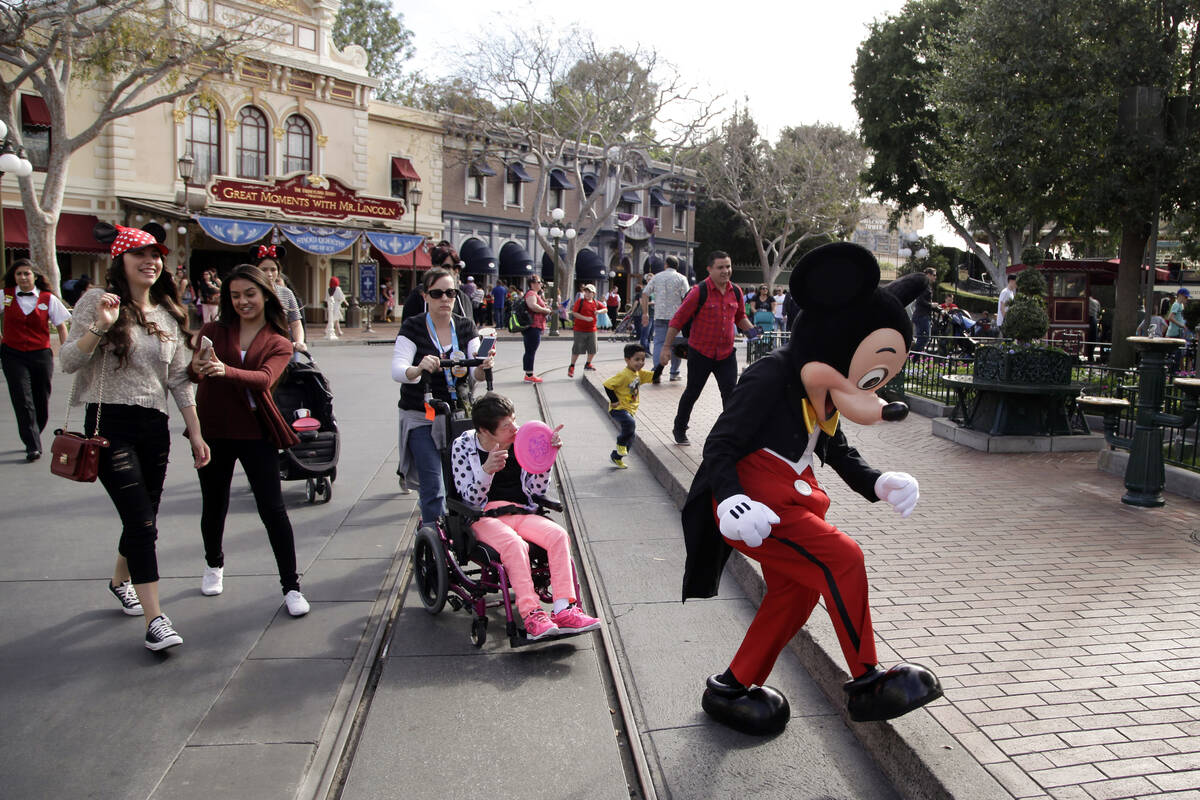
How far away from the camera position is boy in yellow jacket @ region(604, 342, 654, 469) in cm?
768

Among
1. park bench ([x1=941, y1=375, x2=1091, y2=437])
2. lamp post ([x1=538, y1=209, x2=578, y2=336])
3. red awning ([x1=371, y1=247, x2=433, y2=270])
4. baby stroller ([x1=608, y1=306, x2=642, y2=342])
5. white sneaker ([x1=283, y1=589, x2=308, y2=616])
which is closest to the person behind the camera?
white sneaker ([x1=283, y1=589, x2=308, y2=616])

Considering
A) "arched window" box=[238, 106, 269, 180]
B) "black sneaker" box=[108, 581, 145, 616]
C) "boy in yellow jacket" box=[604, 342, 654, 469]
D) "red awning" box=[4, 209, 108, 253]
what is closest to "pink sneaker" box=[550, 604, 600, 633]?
"black sneaker" box=[108, 581, 145, 616]

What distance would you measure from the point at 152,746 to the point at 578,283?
41.5 metres

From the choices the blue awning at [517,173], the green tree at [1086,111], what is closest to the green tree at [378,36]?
the blue awning at [517,173]

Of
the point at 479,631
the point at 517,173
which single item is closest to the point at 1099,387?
the point at 479,631

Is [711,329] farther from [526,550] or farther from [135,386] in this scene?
[135,386]

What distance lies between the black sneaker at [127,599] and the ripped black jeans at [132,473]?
554 mm

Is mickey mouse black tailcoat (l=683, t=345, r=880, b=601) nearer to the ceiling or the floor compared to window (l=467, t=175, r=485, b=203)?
nearer to the floor

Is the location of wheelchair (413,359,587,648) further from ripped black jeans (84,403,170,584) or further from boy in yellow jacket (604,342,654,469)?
boy in yellow jacket (604,342,654,469)

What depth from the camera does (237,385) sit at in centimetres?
423

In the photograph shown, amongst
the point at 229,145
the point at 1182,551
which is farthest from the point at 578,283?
the point at 1182,551

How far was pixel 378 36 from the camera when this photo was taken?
4369 cm

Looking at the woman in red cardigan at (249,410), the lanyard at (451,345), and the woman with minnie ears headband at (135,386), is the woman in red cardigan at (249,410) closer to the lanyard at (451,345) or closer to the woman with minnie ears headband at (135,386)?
the woman with minnie ears headband at (135,386)

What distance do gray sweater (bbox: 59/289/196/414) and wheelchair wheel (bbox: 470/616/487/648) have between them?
5.15 feet
